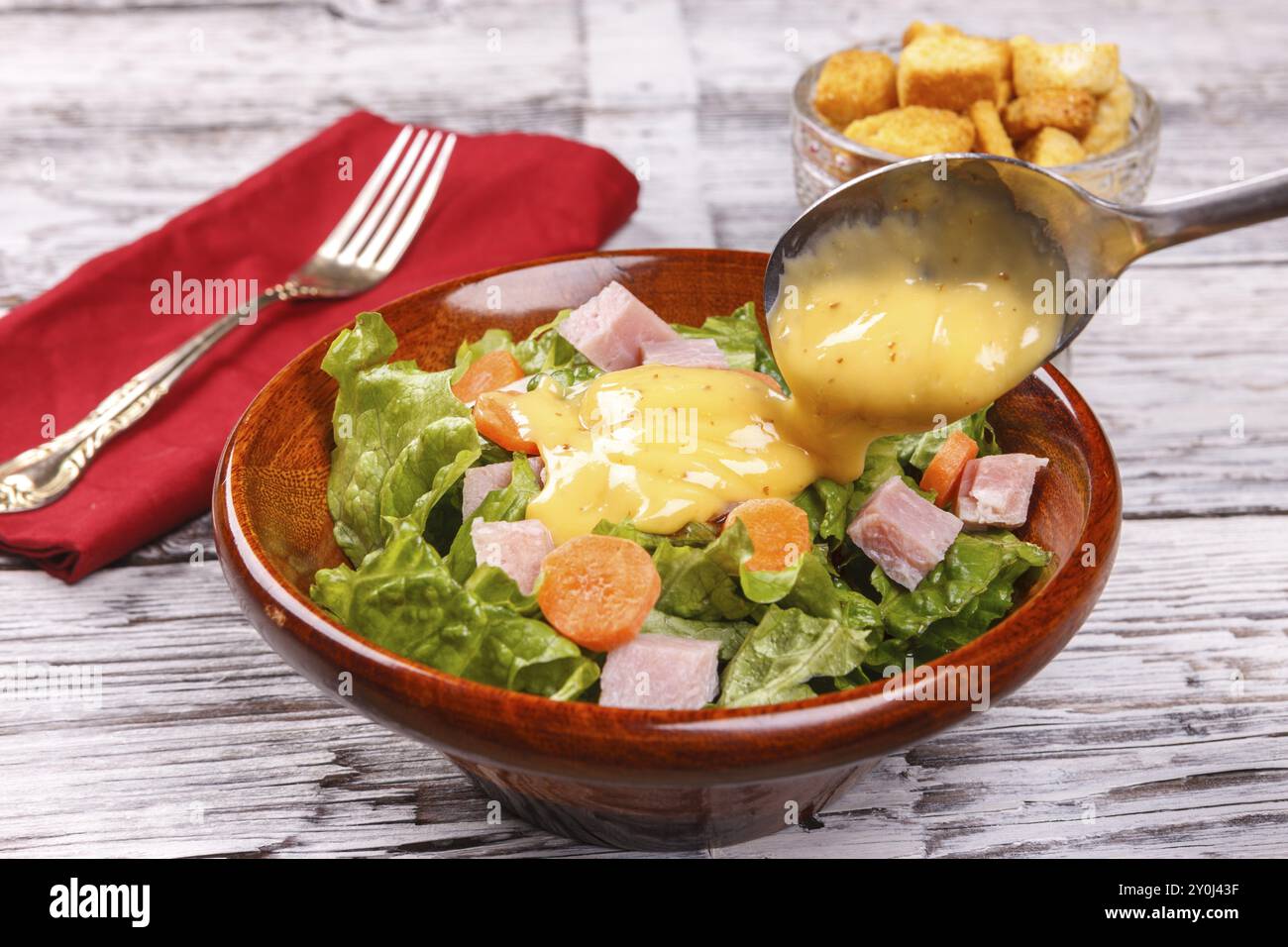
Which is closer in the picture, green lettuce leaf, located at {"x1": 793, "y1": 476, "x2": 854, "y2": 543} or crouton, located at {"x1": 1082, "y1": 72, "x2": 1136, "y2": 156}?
green lettuce leaf, located at {"x1": 793, "y1": 476, "x2": 854, "y2": 543}

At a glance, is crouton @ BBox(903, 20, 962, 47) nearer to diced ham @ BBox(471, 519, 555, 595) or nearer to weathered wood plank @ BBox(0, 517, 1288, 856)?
Answer: weathered wood plank @ BBox(0, 517, 1288, 856)

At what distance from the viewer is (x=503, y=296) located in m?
3.00

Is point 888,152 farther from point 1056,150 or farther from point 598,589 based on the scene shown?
point 598,589

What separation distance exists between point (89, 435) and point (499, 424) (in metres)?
1.31

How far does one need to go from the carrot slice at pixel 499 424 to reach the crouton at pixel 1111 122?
203 cm

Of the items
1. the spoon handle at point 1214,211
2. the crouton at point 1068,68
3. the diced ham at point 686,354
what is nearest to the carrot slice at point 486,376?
the diced ham at point 686,354

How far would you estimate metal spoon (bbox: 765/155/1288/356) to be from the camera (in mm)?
2158

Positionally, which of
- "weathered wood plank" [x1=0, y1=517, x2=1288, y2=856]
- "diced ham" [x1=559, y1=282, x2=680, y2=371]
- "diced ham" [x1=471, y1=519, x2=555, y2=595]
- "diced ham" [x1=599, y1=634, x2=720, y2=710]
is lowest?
"weathered wood plank" [x1=0, y1=517, x2=1288, y2=856]

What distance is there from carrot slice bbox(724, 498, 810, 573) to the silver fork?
1778 millimetres

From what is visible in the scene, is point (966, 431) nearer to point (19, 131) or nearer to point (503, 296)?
point (503, 296)

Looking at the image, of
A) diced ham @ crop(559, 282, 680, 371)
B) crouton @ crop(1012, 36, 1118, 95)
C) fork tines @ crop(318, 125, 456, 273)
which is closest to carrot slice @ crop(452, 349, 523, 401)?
diced ham @ crop(559, 282, 680, 371)

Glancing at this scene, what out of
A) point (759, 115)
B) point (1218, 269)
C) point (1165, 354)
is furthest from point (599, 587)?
point (759, 115)

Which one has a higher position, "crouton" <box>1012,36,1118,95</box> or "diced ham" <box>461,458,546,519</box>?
"crouton" <box>1012,36,1118,95</box>

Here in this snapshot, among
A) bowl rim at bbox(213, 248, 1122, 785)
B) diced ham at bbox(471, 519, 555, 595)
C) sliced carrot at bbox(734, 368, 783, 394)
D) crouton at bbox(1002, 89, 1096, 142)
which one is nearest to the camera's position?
bowl rim at bbox(213, 248, 1122, 785)
